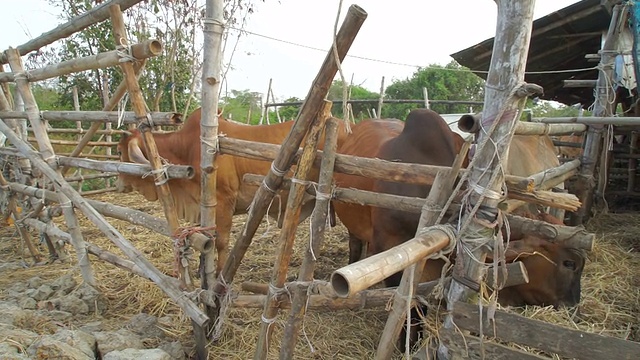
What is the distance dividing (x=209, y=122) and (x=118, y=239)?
44.6 inches

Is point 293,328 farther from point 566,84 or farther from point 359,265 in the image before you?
point 566,84

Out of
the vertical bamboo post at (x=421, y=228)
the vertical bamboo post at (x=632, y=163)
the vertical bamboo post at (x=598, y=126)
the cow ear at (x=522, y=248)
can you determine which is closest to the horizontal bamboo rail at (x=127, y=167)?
the vertical bamboo post at (x=421, y=228)

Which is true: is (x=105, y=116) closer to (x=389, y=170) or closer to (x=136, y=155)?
(x=136, y=155)

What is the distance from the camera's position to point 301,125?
229 cm

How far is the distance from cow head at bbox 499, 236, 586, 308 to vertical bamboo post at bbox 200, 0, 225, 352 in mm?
1888

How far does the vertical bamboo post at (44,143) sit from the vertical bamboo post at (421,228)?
268 centimetres

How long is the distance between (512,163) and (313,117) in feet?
7.70

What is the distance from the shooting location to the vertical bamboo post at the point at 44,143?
359cm

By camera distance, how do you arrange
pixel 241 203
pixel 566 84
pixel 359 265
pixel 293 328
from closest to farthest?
pixel 359 265, pixel 293 328, pixel 241 203, pixel 566 84

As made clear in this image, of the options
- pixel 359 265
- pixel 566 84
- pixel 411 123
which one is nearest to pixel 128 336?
pixel 359 265

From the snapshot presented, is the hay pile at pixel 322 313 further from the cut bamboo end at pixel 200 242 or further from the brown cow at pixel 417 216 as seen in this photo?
the cut bamboo end at pixel 200 242

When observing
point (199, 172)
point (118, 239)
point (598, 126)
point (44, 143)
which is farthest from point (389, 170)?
point (598, 126)

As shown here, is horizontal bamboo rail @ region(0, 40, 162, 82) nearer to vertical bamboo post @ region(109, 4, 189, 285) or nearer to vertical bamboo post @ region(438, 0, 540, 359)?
vertical bamboo post @ region(109, 4, 189, 285)

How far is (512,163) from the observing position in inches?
153
